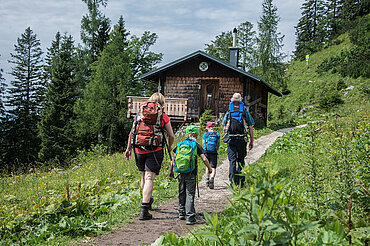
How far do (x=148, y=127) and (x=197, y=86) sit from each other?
55.7ft

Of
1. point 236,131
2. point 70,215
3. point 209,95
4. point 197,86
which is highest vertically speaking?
point 197,86

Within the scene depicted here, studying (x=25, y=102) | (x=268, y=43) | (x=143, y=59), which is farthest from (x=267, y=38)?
(x=25, y=102)

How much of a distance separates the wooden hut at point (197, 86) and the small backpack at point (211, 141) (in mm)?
13014

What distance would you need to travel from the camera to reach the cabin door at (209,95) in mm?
21469

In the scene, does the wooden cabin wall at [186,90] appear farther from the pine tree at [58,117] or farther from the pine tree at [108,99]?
the pine tree at [58,117]

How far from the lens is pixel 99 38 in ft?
126

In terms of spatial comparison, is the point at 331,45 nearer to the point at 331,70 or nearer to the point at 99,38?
the point at 331,70

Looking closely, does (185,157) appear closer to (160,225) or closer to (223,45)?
(160,225)

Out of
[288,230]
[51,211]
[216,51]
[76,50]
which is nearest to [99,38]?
[76,50]

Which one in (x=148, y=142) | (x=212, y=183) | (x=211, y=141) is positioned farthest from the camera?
(x=211, y=141)

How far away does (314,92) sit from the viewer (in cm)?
2898

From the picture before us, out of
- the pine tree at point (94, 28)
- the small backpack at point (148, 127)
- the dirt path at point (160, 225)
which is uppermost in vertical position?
the pine tree at point (94, 28)

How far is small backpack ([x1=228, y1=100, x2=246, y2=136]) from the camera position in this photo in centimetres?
629

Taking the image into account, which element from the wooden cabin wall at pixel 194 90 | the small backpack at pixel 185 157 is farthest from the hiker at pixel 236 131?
the wooden cabin wall at pixel 194 90
